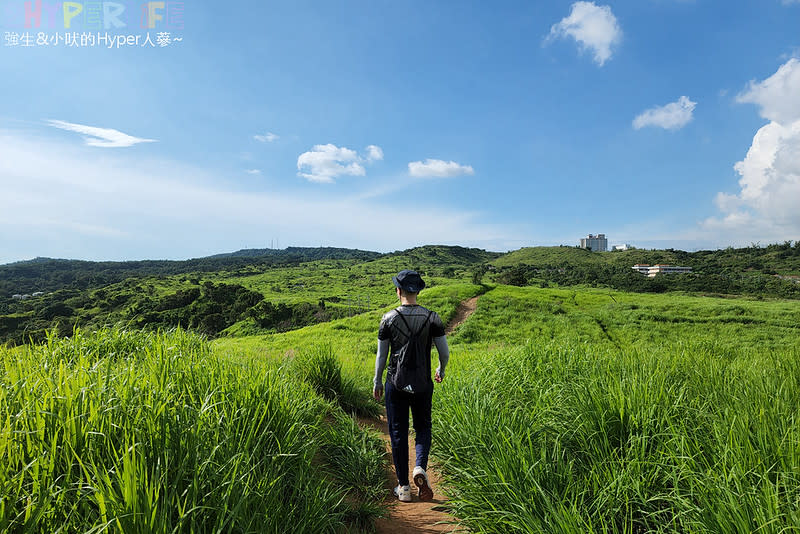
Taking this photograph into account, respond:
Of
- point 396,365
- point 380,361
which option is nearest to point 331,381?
point 380,361

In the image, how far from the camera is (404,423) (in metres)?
4.17

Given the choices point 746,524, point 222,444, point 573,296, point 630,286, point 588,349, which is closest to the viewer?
point 746,524

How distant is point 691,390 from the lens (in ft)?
14.4

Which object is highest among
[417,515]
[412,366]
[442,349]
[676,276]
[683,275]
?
[442,349]

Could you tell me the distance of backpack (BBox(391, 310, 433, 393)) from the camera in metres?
4.05

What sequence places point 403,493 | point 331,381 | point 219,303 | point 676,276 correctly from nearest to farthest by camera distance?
point 403,493 → point 331,381 → point 219,303 → point 676,276

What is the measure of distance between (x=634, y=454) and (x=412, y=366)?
2.26m

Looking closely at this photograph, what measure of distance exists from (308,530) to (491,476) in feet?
5.18

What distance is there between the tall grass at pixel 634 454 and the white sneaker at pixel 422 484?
1.11 feet

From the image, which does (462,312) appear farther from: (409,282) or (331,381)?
(409,282)

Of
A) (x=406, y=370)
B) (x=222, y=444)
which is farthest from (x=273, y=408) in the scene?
(x=406, y=370)

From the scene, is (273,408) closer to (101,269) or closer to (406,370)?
(406,370)

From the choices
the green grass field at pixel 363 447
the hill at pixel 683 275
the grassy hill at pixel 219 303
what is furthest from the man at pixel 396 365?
the hill at pixel 683 275

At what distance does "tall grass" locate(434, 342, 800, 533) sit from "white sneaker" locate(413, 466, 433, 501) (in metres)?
0.34
